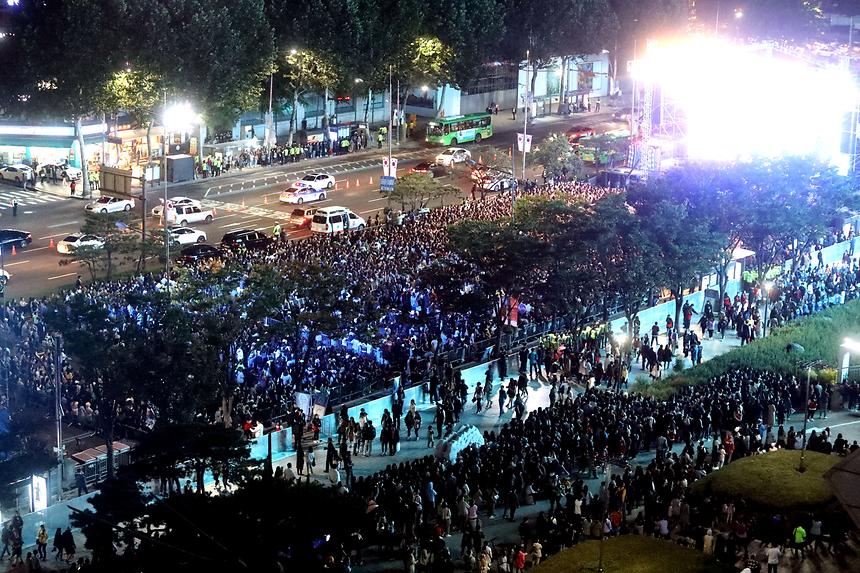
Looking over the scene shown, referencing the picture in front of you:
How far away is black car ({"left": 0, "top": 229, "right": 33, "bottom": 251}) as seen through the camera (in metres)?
53.8

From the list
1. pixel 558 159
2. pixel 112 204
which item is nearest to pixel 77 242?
pixel 112 204

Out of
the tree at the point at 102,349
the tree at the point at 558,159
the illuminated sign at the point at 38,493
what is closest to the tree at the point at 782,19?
the tree at the point at 558,159

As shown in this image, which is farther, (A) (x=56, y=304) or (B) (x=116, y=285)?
(B) (x=116, y=285)

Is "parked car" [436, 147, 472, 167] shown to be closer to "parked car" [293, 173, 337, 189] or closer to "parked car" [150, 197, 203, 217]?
"parked car" [293, 173, 337, 189]

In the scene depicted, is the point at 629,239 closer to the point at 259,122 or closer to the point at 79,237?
the point at 79,237

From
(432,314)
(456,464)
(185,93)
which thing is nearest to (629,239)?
(432,314)

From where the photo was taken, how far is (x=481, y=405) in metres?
38.3

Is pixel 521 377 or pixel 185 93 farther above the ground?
pixel 185 93

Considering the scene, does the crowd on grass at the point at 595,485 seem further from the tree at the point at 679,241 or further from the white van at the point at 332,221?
the white van at the point at 332,221

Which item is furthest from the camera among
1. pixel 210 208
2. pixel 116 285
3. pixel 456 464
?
pixel 210 208

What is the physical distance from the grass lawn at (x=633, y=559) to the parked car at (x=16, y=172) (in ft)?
159

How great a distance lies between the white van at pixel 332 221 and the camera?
5759cm

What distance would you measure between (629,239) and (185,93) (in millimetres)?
30905

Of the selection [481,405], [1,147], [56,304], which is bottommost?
[481,405]
